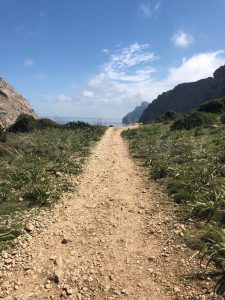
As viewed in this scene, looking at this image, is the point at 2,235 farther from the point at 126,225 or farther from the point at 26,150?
the point at 26,150

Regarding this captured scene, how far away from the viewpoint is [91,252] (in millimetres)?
7301

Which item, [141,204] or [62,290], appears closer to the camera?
[62,290]

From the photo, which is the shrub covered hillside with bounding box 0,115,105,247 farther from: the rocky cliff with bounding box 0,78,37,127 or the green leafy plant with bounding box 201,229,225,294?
the rocky cliff with bounding box 0,78,37,127

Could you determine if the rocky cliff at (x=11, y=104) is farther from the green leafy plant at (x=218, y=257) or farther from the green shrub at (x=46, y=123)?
the green leafy plant at (x=218, y=257)

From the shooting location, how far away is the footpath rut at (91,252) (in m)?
6.02

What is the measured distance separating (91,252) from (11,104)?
1770 inches

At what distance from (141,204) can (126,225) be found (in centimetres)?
166

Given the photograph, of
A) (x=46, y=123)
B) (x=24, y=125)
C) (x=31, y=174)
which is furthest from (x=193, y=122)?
(x=31, y=174)

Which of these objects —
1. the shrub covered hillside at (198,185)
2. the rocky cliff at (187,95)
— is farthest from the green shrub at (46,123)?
the rocky cliff at (187,95)

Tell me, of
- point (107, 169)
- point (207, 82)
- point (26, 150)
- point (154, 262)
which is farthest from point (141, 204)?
point (207, 82)

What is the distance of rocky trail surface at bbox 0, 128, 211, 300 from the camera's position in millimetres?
6008

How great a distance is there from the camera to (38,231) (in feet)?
27.5

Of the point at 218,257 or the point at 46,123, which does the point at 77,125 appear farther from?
the point at 218,257

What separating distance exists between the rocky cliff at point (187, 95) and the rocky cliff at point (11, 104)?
64.8m
